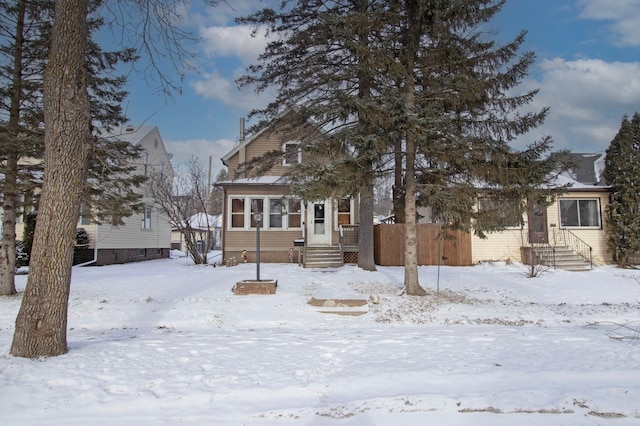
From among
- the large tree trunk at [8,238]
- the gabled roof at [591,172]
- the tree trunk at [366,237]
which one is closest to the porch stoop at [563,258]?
the gabled roof at [591,172]

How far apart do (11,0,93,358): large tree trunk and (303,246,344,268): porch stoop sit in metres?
11.3

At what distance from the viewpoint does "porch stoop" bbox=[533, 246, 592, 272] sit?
15836 mm

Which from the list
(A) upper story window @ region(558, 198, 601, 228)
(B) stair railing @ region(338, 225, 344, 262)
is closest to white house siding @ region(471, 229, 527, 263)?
(A) upper story window @ region(558, 198, 601, 228)

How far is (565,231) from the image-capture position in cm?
1770

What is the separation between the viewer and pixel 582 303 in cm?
986

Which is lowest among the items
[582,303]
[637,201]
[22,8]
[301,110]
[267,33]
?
[582,303]

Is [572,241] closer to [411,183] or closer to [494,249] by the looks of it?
[494,249]

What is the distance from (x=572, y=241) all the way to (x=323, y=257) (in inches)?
435

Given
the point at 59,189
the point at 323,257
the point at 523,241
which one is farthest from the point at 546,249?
the point at 59,189

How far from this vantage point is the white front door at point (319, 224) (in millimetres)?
18388

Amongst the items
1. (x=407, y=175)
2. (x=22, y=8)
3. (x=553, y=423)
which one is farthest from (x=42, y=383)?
(x=22, y=8)

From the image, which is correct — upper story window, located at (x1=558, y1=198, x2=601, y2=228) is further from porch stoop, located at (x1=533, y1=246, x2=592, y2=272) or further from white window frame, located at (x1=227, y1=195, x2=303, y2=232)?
white window frame, located at (x1=227, y1=195, x2=303, y2=232)

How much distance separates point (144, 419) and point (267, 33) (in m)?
13.3

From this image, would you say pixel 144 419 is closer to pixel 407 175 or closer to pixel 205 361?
pixel 205 361
